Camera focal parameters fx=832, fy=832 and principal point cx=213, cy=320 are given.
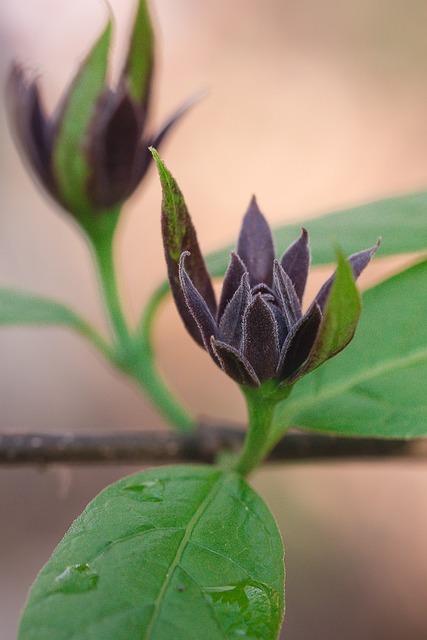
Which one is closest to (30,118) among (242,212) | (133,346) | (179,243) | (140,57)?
(140,57)

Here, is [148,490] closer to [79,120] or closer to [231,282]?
[231,282]

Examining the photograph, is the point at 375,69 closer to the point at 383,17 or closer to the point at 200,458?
the point at 383,17

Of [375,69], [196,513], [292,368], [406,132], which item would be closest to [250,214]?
[292,368]

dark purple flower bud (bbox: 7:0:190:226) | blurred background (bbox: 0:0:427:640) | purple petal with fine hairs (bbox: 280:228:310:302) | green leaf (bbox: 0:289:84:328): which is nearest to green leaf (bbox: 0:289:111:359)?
green leaf (bbox: 0:289:84:328)

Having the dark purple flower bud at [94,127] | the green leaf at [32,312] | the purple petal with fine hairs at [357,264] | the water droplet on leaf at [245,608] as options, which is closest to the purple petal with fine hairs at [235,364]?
the purple petal with fine hairs at [357,264]

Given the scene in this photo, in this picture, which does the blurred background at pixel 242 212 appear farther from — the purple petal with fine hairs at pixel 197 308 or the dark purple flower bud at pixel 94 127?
the purple petal with fine hairs at pixel 197 308

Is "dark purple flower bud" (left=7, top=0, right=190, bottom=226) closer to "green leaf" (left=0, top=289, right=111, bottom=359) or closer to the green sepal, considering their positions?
"green leaf" (left=0, top=289, right=111, bottom=359)
